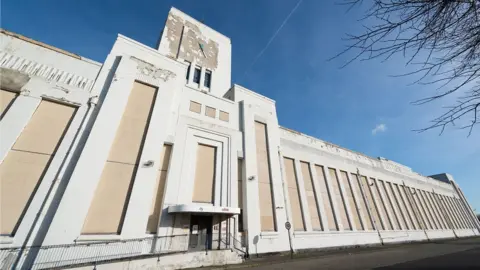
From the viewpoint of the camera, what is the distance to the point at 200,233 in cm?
1234

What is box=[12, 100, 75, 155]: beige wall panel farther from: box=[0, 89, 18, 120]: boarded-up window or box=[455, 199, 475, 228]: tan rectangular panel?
box=[455, 199, 475, 228]: tan rectangular panel

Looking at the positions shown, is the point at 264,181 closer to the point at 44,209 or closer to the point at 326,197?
the point at 326,197

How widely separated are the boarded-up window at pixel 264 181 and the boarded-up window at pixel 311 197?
491cm

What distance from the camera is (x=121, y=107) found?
39.1 feet

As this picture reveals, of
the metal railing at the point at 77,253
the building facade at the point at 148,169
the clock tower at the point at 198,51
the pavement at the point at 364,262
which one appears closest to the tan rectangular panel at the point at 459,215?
the building facade at the point at 148,169

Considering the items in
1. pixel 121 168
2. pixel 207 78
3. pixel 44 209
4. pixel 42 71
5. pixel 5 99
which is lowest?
pixel 44 209

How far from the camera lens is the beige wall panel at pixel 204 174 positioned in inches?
526

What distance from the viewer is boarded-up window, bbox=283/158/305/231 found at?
16.9 metres

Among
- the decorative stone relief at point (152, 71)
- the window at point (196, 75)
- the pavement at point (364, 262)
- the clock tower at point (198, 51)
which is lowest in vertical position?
the pavement at point (364, 262)

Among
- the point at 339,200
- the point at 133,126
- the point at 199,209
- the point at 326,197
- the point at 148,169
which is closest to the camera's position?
the point at 148,169

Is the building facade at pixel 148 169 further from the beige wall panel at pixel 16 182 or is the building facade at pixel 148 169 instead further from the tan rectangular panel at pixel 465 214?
the tan rectangular panel at pixel 465 214

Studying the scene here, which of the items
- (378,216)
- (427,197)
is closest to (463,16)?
(378,216)

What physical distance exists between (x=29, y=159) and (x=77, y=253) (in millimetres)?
4788

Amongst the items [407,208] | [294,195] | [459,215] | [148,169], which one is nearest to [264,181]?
[294,195]
